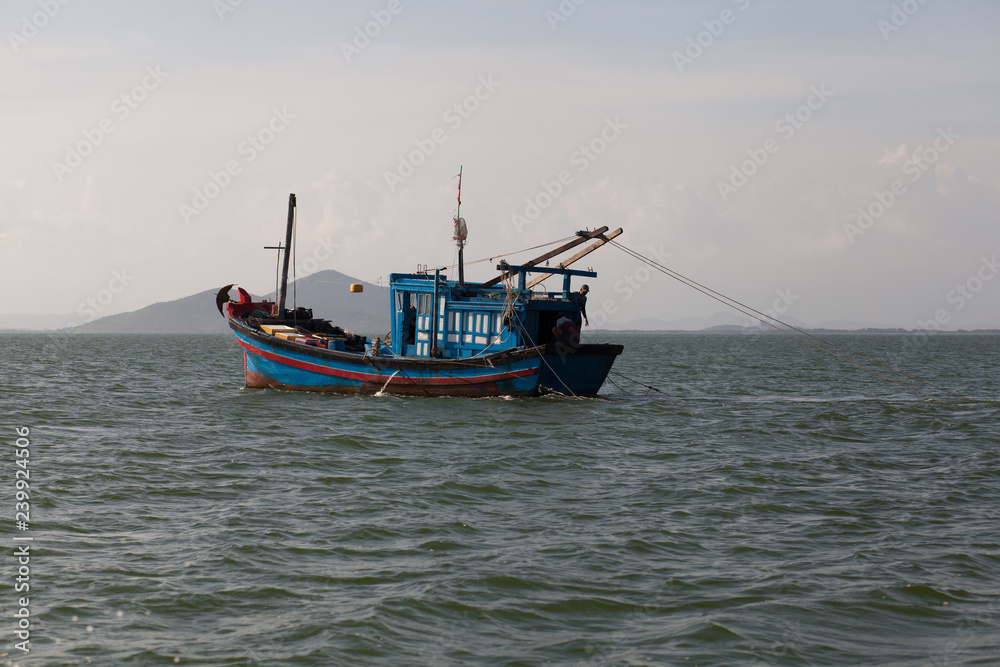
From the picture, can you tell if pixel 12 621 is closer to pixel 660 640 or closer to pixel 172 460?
pixel 660 640

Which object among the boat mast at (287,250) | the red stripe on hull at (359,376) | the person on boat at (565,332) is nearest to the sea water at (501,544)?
the red stripe on hull at (359,376)

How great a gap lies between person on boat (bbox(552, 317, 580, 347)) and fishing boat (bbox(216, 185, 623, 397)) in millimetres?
34

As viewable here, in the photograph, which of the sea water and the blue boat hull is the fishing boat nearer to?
the blue boat hull

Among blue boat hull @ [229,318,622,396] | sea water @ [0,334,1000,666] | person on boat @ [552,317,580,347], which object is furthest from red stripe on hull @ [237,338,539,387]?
sea water @ [0,334,1000,666]

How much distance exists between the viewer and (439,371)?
2594cm

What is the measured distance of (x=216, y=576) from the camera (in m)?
9.35

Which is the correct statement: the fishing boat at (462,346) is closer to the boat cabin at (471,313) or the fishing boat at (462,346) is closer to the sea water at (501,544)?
the boat cabin at (471,313)

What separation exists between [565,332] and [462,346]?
3.54m

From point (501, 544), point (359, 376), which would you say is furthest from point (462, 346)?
point (501, 544)

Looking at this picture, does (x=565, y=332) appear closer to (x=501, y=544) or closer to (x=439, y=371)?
(x=439, y=371)

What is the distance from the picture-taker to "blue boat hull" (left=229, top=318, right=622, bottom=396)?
2527 cm

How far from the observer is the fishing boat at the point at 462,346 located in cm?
2544

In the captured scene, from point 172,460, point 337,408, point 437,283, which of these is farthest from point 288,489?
point 437,283

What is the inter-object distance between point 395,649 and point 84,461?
11184 millimetres
